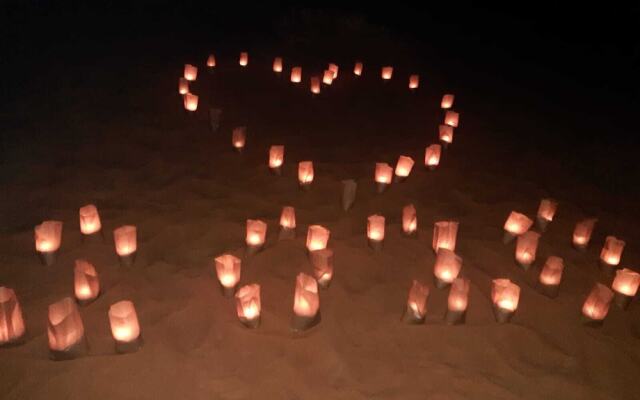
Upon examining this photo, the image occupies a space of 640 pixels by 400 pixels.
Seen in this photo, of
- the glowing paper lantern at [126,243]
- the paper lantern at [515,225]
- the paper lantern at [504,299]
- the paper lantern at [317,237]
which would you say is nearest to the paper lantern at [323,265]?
the paper lantern at [317,237]

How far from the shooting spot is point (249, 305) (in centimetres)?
268

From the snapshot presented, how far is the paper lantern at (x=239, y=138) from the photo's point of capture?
460 cm

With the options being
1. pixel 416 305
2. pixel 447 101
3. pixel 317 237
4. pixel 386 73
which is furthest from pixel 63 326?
pixel 386 73

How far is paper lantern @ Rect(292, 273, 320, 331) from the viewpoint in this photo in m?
2.64

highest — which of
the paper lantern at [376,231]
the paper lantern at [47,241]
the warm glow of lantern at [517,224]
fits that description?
the warm glow of lantern at [517,224]

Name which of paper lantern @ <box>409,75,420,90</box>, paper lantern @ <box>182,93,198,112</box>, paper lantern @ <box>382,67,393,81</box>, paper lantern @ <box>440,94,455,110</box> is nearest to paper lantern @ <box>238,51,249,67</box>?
paper lantern @ <box>182,93,198,112</box>

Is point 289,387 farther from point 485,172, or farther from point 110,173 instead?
point 485,172

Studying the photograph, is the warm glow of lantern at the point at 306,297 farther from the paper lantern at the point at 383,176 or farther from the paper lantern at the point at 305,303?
the paper lantern at the point at 383,176

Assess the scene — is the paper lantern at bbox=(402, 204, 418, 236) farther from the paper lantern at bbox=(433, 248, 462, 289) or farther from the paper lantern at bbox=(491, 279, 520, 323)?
the paper lantern at bbox=(491, 279, 520, 323)

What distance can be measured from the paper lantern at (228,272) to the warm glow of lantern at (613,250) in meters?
2.51

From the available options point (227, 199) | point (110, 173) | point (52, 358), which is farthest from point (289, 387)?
point (110, 173)

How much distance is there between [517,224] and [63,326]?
2.96m

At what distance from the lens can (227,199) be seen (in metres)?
3.95

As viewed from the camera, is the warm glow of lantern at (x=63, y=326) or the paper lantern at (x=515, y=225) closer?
the warm glow of lantern at (x=63, y=326)
